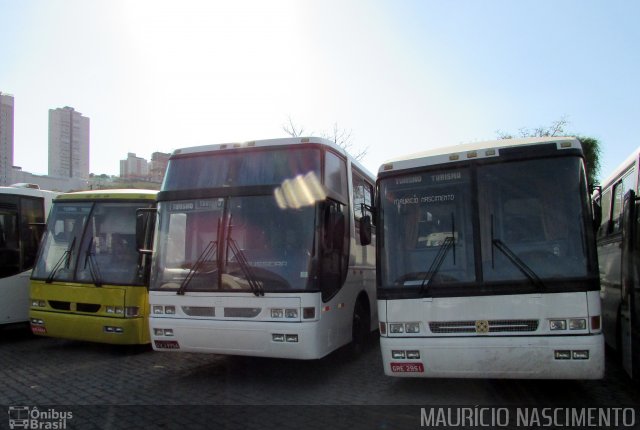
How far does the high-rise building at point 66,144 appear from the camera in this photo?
182 ft

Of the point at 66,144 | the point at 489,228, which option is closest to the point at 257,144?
the point at 489,228

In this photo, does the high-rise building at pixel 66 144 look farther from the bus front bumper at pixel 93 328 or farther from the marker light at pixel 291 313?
the marker light at pixel 291 313

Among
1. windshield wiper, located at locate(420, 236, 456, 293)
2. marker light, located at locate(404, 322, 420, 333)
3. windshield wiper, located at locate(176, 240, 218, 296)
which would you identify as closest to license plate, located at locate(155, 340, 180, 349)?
windshield wiper, located at locate(176, 240, 218, 296)

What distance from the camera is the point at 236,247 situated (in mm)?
6430

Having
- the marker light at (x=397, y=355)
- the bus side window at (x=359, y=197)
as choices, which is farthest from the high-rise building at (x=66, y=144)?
the marker light at (x=397, y=355)

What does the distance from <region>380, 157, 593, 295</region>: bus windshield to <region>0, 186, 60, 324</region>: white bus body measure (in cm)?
765

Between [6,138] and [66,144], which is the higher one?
[66,144]

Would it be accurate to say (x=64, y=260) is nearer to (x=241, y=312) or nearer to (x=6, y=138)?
(x=241, y=312)

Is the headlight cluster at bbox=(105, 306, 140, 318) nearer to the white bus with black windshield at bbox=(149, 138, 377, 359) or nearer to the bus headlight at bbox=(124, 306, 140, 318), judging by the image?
the bus headlight at bbox=(124, 306, 140, 318)

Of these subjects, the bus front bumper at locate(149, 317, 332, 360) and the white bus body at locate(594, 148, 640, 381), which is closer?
the white bus body at locate(594, 148, 640, 381)

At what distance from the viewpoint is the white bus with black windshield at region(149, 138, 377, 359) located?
6168 mm

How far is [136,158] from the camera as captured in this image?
64562mm

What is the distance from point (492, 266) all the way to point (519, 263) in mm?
279

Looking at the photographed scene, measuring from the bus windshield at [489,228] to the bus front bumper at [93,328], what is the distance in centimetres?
455
